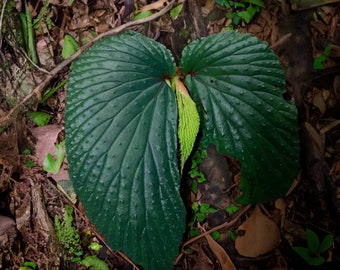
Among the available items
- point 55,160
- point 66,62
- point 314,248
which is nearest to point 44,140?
point 55,160

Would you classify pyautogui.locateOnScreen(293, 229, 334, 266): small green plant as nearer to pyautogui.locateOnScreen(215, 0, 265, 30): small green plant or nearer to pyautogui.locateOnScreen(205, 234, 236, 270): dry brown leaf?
pyautogui.locateOnScreen(205, 234, 236, 270): dry brown leaf

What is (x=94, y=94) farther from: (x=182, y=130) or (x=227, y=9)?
(x=227, y=9)

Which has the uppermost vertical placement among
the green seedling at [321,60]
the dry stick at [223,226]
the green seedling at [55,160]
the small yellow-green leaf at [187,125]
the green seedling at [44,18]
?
the green seedling at [44,18]

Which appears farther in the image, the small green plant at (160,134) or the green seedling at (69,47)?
the green seedling at (69,47)

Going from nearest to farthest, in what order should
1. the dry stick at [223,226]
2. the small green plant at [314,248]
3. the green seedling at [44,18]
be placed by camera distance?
the small green plant at [314,248] < the dry stick at [223,226] < the green seedling at [44,18]

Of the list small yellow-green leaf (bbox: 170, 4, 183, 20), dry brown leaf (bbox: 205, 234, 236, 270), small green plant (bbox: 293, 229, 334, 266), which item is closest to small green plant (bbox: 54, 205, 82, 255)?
dry brown leaf (bbox: 205, 234, 236, 270)

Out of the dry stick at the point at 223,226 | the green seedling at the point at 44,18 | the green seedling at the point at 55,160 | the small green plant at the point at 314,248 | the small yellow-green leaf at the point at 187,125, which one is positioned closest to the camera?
the small yellow-green leaf at the point at 187,125

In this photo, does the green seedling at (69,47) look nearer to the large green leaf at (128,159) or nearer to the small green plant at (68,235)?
the large green leaf at (128,159)

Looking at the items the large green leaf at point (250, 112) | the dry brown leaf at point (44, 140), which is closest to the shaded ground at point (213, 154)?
the dry brown leaf at point (44, 140)
